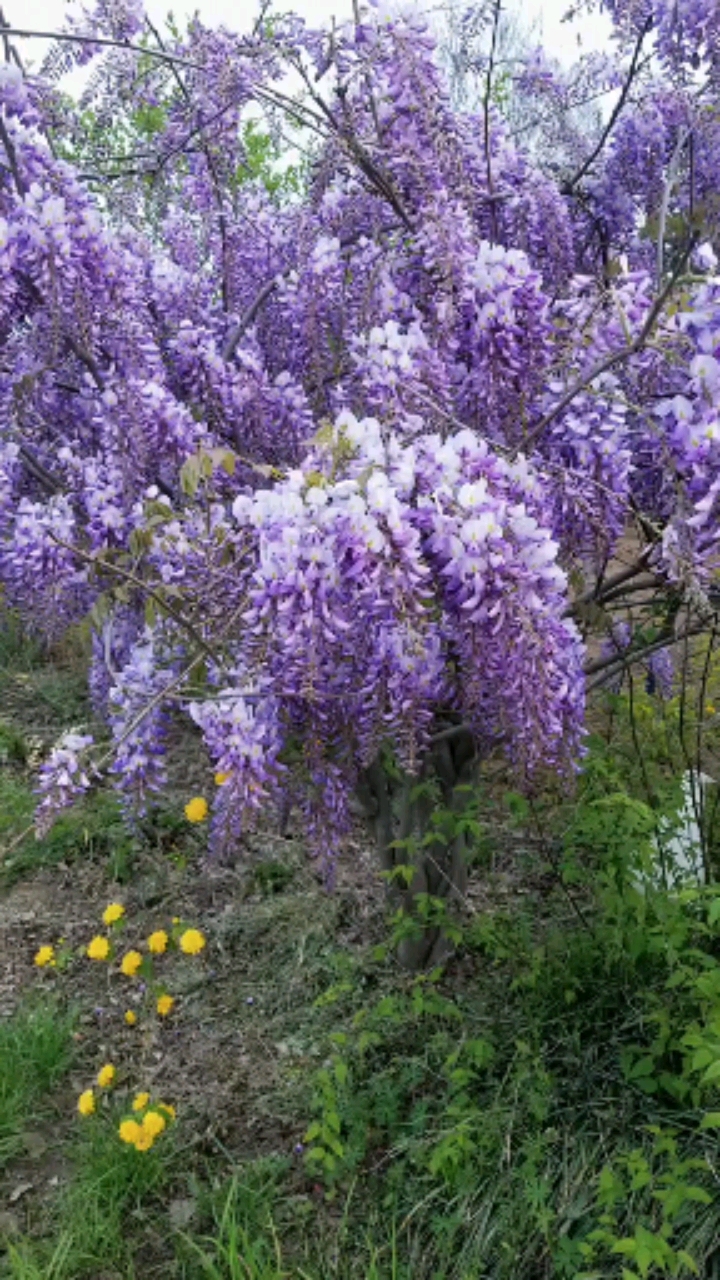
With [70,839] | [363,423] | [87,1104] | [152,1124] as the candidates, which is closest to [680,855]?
[152,1124]

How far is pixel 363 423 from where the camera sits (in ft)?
5.72

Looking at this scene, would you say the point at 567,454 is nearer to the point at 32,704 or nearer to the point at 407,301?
the point at 407,301

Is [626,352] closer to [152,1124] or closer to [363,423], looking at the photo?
[363,423]

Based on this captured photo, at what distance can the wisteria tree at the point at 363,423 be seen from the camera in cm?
168

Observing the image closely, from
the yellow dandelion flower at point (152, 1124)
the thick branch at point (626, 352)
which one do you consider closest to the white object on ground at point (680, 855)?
the thick branch at point (626, 352)

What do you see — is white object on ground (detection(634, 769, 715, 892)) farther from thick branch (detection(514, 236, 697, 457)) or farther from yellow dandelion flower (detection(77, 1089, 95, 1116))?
yellow dandelion flower (detection(77, 1089, 95, 1116))

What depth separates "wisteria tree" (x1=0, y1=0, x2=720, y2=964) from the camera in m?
1.68

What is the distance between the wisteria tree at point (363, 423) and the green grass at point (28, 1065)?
815mm

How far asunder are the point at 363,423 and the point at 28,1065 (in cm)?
188

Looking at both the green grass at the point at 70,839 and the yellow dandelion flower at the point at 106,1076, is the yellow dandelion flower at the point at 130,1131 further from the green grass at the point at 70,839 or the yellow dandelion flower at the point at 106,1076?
the green grass at the point at 70,839

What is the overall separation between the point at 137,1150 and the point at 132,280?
73.3 inches

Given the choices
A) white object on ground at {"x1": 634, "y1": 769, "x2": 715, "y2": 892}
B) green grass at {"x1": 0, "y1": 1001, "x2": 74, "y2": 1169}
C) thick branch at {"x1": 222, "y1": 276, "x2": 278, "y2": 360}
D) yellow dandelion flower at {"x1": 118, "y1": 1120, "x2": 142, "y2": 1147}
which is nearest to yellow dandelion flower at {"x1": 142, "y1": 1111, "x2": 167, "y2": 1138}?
yellow dandelion flower at {"x1": 118, "y1": 1120, "x2": 142, "y2": 1147}

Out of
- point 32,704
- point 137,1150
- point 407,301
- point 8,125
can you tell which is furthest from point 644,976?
point 32,704

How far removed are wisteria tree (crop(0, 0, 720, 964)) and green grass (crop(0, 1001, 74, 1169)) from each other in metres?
0.81
